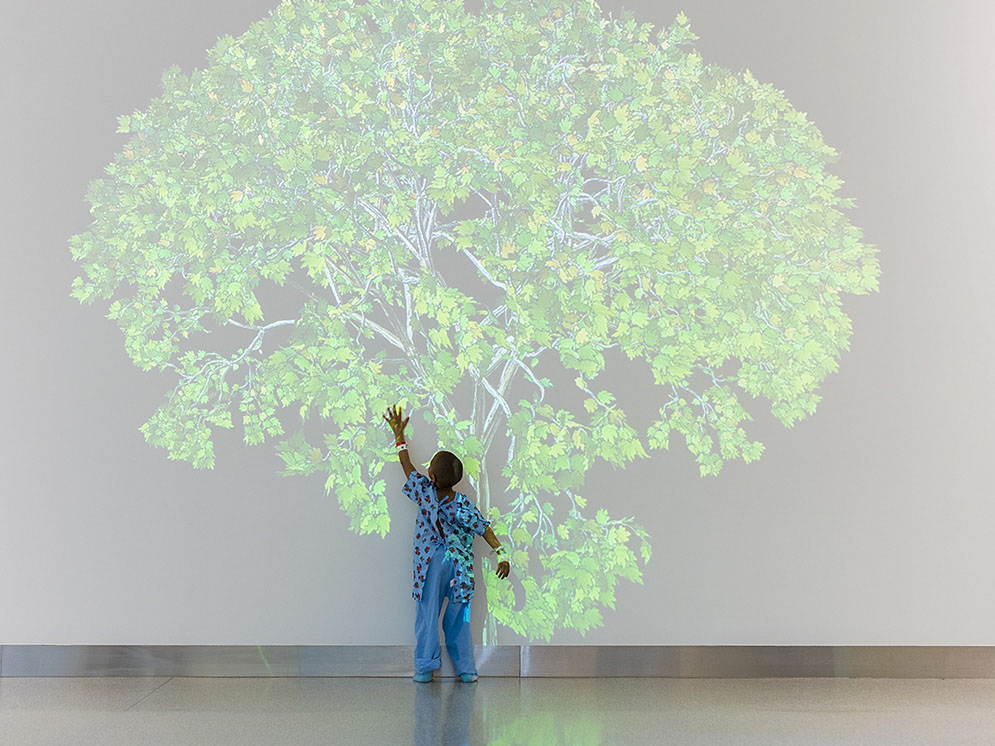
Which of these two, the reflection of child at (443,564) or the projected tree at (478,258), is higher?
the projected tree at (478,258)

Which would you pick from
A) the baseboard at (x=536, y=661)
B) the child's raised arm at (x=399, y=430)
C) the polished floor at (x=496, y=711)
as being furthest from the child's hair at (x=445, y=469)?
the polished floor at (x=496, y=711)

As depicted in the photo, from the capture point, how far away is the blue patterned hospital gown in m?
4.75

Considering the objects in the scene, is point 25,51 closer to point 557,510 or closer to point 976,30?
point 557,510

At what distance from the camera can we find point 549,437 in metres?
5.00

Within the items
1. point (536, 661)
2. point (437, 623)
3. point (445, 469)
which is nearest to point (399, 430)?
point (445, 469)

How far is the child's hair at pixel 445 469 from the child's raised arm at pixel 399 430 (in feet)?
0.46

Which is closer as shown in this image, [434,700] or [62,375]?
[434,700]

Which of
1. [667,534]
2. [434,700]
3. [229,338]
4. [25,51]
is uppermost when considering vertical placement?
[25,51]

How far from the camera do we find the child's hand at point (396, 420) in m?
4.88

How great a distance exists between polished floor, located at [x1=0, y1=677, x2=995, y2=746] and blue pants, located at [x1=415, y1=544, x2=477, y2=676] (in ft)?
0.37

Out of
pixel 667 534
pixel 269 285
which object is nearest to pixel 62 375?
pixel 269 285

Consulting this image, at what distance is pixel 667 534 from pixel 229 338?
2379mm

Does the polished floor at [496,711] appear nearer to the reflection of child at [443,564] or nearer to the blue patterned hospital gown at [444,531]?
the reflection of child at [443,564]

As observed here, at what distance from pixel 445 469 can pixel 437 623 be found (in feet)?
2.38
